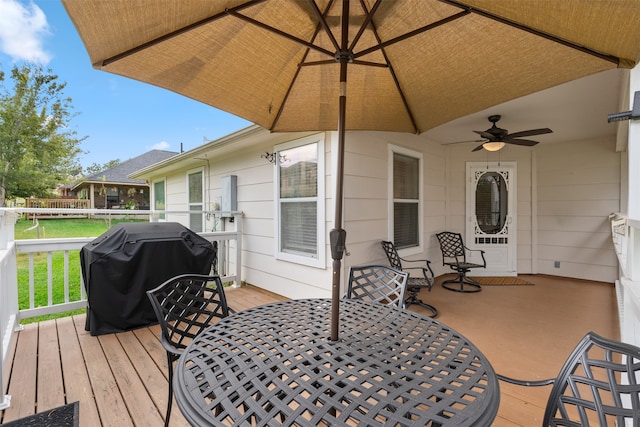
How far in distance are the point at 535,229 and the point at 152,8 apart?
22.4 ft

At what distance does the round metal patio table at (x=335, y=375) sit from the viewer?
33.3 inches

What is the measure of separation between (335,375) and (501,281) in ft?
17.6

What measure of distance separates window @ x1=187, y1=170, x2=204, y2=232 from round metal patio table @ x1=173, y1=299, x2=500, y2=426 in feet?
19.4

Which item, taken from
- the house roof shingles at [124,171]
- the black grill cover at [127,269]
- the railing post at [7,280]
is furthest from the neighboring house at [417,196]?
the house roof shingles at [124,171]

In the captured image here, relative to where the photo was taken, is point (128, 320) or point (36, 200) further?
point (36, 200)

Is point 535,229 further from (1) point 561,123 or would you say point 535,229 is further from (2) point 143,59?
(2) point 143,59

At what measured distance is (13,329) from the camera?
2789mm

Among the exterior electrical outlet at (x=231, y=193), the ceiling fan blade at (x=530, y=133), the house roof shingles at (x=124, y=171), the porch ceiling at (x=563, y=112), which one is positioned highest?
the house roof shingles at (x=124, y=171)

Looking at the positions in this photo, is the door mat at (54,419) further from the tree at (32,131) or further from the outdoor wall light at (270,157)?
the tree at (32,131)

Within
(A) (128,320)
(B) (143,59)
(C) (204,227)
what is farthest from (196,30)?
(C) (204,227)

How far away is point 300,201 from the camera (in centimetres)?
414

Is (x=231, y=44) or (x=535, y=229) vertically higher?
(x=231, y=44)

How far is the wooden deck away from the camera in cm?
189

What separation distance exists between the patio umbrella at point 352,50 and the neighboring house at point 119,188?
1827 centimetres
